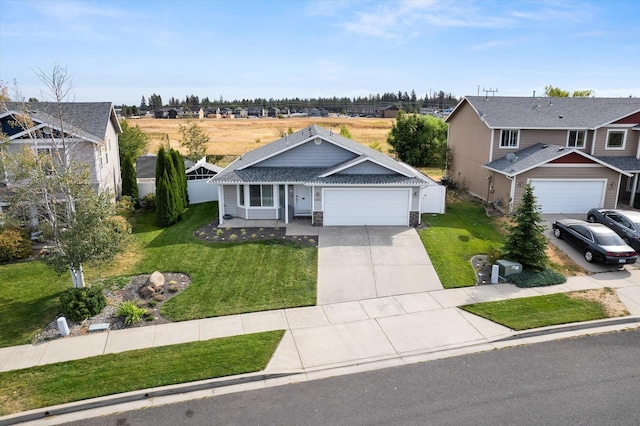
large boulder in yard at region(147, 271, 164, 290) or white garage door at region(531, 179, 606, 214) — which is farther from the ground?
white garage door at region(531, 179, 606, 214)

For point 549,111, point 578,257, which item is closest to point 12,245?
point 578,257

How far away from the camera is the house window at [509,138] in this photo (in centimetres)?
2809

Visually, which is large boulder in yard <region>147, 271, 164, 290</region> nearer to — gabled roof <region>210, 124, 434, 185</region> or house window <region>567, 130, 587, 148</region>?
gabled roof <region>210, 124, 434, 185</region>

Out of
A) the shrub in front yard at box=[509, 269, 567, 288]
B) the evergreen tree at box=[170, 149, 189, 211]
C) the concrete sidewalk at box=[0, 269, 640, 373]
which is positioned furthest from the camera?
the evergreen tree at box=[170, 149, 189, 211]

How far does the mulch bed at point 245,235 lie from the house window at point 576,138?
61.8ft

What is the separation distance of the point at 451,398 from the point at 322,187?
44.3 feet

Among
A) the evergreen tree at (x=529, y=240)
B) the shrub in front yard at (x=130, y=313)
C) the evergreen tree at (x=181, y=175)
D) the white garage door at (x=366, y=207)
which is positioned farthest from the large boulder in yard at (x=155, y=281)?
the evergreen tree at (x=529, y=240)

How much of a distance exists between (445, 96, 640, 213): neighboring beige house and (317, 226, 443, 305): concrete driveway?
921 centimetres

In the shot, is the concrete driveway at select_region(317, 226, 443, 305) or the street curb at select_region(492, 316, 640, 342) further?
the concrete driveway at select_region(317, 226, 443, 305)

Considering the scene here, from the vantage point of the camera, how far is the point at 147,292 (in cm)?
1553

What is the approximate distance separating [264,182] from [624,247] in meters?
16.3

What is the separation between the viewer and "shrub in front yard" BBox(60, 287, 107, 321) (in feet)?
45.9

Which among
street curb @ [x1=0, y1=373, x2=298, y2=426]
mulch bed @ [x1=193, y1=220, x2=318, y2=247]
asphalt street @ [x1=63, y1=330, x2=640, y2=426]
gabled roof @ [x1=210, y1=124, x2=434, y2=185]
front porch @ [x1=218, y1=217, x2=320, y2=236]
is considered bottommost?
street curb @ [x1=0, y1=373, x2=298, y2=426]

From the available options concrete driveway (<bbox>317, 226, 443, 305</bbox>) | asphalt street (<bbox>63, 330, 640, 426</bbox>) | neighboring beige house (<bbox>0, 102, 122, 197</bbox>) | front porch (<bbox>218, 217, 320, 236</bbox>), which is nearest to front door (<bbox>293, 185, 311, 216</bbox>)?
front porch (<bbox>218, 217, 320, 236</bbox>)
